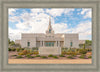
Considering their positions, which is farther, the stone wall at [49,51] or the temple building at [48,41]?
the temple building at [48,41]

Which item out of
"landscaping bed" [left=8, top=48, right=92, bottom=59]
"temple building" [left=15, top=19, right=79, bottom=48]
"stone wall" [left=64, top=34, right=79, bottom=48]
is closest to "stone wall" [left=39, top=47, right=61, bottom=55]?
"landscaping bed" [left=8, top=48, right=92, bottom=59]

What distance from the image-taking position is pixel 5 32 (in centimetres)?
355

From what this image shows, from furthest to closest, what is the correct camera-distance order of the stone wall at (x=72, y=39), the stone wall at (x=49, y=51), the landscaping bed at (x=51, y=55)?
the stone wall at (x=72, y=39)
the stone wall at (x=49, y=51)
the landscaping bed at (x=51, y=55)

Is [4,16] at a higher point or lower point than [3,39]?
higher

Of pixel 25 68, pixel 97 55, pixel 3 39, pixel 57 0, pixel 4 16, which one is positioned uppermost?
pixel 57 0

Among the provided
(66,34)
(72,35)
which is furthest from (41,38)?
(72,35)

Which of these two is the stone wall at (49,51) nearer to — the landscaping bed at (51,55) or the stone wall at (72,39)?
the landscaping bed at (51,55)

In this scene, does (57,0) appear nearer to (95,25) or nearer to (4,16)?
(95,25)

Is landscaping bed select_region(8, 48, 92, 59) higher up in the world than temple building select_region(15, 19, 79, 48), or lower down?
lower down

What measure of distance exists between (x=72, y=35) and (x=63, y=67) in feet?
52.1

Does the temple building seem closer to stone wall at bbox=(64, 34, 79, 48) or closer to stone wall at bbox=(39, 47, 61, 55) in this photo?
stone wall at bbox=(64, 34, 79, 48)

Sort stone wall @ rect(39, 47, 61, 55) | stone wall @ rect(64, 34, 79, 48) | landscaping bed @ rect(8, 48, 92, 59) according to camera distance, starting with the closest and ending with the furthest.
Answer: landscaping bed @ rect(8, 48, 92, 59), stone wall @ rect(39, 47, 61, 55), stone wall @ rect(64, 34, 79, 48)

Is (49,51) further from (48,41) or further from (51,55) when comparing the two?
(48,41)

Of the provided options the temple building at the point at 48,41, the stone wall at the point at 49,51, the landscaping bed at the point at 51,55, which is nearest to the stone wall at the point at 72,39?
the temple building at the point at 48,41
